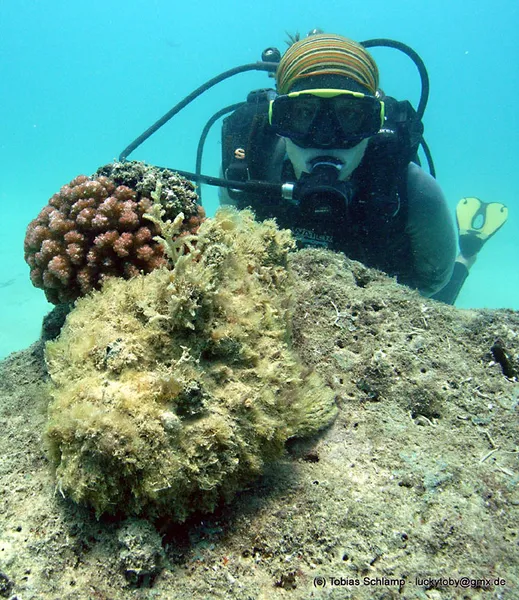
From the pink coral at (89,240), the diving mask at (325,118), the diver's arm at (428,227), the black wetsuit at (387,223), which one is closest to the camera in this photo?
the pink coral at (89,240)

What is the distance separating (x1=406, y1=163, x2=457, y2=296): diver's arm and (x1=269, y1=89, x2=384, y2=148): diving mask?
1271 millimetres

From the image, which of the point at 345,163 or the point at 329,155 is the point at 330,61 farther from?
the point at 345,163

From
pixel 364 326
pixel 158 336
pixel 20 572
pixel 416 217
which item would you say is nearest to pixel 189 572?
pixel 20 572

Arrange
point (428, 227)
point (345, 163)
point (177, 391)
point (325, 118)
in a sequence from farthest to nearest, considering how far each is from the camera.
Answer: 1. point (428, 227)
2. point (345, 163)
3. point (325, 118)
4. point (177, 391)

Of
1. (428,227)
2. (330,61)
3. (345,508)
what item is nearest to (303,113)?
(330,61)

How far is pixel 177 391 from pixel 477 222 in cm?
1170

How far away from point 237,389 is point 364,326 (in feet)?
4.83

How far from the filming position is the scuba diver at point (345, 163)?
191 inches

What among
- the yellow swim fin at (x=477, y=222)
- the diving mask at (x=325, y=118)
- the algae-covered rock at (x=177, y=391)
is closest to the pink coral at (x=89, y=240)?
the algae-covered rock at (x=177, y=391)

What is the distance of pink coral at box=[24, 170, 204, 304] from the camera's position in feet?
9.36

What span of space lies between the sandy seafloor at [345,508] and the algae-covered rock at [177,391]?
0.16 meters

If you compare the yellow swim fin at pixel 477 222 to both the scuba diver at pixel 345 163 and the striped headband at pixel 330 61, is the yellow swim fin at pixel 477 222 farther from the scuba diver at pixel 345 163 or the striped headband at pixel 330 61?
the striped headband at pixel 330 61

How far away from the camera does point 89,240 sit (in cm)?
297

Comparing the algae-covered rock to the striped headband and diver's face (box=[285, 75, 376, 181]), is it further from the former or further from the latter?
the striped headband
